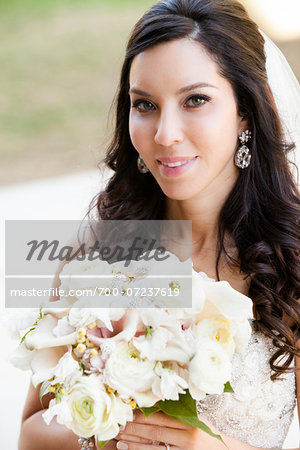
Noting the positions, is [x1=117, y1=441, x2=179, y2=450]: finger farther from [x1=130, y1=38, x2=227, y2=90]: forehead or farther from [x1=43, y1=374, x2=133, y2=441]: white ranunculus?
[x1=130, y1=38, x2=227, y2=90]: forehead

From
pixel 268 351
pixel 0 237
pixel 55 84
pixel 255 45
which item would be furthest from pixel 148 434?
pixel 55 84

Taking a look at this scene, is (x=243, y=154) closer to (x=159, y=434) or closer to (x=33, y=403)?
(x=159, y=434)

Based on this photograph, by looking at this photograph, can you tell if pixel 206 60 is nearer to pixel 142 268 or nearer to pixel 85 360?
pixel 142 268

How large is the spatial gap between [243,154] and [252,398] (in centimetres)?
89

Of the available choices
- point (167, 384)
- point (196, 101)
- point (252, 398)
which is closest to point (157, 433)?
point (167, 384)

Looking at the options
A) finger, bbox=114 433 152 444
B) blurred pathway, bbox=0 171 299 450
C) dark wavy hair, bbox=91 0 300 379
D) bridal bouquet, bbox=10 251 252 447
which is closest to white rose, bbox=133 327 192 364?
bridal bouquet, bbox=10 251 252 447

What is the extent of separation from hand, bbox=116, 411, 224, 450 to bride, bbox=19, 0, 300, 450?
0.33ft

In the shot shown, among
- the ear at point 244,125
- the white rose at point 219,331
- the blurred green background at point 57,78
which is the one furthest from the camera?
the blurred green background at point 57,78

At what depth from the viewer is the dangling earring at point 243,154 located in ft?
8.00

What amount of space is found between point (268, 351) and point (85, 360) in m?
0.87

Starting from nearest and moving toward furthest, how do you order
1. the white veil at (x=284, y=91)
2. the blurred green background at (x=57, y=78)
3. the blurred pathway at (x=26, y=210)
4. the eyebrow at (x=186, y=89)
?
the eyebrow at (x=186, y=89) < the white veil at (x=284, y=91) < the blurred pathway at (x=26, y=210) < the blurred green background at (x=57, y=78)

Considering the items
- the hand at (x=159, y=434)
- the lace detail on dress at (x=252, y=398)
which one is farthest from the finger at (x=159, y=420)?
the lace detail on dress at (x=252, y=398)

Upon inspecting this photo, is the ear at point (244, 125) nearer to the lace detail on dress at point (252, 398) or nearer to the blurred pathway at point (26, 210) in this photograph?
the lace detail on dress at point (252, 398)

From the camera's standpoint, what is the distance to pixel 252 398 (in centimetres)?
228
